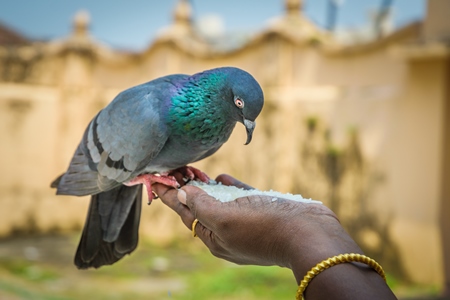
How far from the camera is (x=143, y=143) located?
2.30 m

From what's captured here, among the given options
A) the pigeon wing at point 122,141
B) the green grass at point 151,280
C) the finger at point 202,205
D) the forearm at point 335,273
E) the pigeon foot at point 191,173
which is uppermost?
the pigeon wing at point 122,141

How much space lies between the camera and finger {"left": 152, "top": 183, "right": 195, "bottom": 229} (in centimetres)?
215

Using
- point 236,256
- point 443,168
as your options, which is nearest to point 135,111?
point 236,256

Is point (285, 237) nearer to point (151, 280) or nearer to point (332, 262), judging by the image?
point (332, 262)

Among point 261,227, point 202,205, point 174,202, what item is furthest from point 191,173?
point 261,227

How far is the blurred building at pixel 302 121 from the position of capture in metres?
5.84

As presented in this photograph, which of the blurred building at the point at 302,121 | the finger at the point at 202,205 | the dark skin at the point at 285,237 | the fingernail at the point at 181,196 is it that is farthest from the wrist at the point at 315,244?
the blurred building at the point at 302,121

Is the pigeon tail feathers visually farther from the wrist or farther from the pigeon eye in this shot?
the wrist

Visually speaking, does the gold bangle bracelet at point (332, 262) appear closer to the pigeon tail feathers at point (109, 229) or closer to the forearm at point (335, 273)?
the forearm at point (335, 273)

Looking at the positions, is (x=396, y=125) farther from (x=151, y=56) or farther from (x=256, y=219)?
(x=256, y=219)

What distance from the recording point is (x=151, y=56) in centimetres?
856

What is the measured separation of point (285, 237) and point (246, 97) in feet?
1.91

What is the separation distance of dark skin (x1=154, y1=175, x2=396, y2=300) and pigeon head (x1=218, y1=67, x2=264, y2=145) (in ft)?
0.94

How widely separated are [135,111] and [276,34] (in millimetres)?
5363
